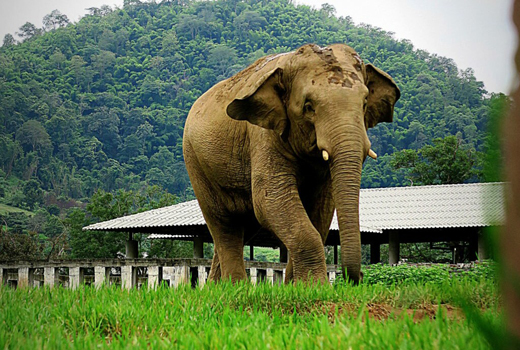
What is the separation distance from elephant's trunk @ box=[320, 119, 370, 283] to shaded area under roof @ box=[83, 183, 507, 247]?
1479cm

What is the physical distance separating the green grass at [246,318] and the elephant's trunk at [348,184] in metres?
0.38

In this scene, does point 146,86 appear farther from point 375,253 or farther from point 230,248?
point 230,248

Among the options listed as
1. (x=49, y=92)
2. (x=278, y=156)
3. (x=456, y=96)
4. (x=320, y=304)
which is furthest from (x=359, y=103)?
(x=49, y=92)

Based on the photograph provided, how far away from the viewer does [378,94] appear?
6348 mm

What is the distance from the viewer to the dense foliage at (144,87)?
79500 millimetres

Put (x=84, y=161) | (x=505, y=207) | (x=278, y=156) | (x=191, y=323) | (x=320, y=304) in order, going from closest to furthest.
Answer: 1. (x=505, y=207)
2. (x=191, y=323)
3. (x=320, y=304)
4. (x=278, y=156)
5. (x=84, y=161)

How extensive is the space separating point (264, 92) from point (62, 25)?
127345 millimetres

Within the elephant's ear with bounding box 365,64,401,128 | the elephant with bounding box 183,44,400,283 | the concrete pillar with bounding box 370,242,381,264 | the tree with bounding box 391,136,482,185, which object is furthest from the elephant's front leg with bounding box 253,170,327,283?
the tree with bounding box 391,136,482,185

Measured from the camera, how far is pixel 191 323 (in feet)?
12.0

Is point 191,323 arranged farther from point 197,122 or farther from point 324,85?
point 197,122

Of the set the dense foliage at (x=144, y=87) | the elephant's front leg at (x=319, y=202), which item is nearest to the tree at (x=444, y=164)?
the dense foliage at (x=144, y=87)

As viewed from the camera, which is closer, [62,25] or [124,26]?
[124,26]

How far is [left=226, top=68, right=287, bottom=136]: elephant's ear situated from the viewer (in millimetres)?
5953

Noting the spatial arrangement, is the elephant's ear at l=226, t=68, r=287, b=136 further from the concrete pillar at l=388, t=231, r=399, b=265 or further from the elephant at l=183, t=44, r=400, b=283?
the concrete pillar at l=388, t=231, r=399, b=265
